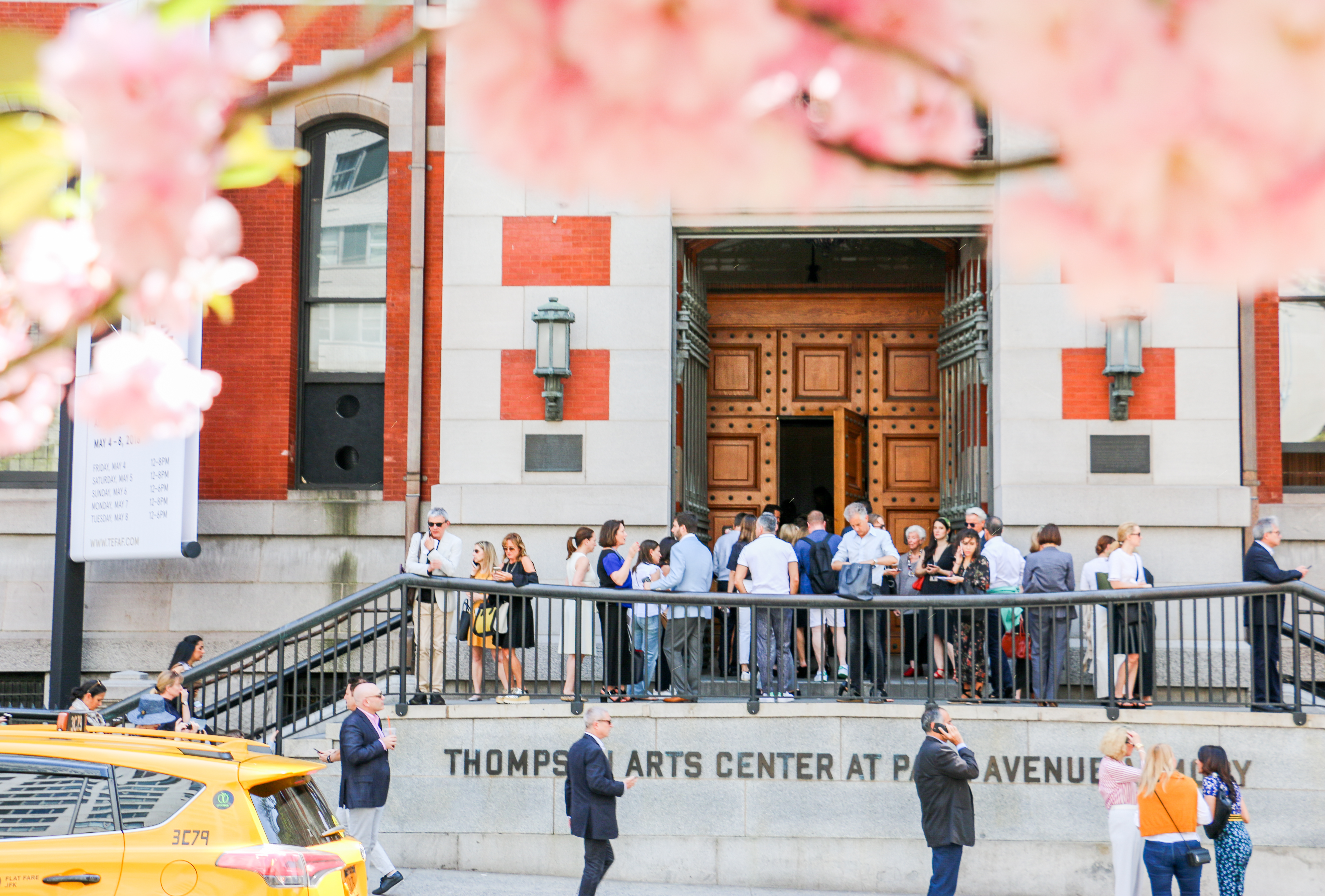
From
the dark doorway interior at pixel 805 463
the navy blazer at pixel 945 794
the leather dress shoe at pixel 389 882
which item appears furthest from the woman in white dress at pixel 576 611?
the dark doorway interior at pixel 805 463

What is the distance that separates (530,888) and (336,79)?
36.1 ft

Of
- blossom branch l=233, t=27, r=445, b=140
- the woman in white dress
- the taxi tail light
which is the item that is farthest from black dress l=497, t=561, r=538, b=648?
blossom branch l=233, t=27, r=445, b=140

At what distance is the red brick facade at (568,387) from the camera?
47.8 feet

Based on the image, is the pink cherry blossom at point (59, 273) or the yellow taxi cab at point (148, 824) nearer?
the pink cherry blossom at point (59, 273)

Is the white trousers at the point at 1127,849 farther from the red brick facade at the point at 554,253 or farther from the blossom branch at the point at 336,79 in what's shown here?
the blossom branch at the point at 336,79

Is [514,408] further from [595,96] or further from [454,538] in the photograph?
[595,96]

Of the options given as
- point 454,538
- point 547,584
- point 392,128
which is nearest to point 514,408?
point 454,538

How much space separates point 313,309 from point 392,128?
243cm

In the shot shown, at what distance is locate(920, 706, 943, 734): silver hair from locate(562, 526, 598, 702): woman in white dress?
2938 millimetres

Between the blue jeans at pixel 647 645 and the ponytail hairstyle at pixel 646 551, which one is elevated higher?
the ponytail hairstyle at pixel 646 551

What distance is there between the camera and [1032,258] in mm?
1248

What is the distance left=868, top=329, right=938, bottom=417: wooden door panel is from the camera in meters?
17.5

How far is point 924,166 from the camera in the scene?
146 cm

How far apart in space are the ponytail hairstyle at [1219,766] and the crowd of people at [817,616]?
158 cm
